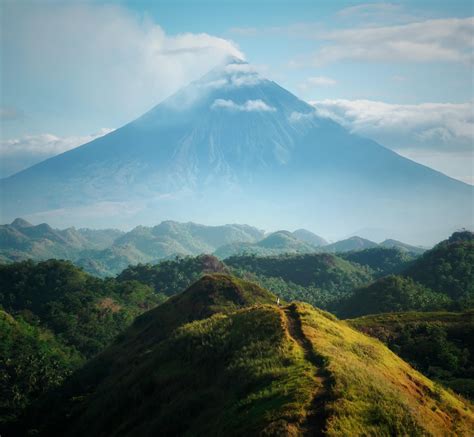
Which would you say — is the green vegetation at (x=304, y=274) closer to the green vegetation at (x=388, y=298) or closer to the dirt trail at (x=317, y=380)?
the green vegetation at (x=388, y=298)

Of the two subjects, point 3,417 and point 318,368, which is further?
point 3,417

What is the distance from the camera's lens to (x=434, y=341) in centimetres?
4469

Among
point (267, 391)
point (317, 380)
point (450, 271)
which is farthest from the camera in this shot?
point (450, 271)

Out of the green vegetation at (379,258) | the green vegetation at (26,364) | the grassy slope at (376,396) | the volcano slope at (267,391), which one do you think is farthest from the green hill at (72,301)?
the green vegetation at (379,258)

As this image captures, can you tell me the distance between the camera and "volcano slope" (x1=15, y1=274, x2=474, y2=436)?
55.6ft

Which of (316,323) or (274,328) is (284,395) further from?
(316,323)

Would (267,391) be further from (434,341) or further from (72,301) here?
(72,301)

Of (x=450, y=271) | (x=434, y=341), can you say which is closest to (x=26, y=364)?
(x=434, y=341)

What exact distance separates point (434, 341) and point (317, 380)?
29431 millimetres

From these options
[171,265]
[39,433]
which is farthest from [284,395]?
[171,265]

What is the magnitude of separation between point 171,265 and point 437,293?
71.0 m

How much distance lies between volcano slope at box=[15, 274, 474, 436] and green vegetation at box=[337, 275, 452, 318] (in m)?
59.1

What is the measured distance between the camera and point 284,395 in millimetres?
18484

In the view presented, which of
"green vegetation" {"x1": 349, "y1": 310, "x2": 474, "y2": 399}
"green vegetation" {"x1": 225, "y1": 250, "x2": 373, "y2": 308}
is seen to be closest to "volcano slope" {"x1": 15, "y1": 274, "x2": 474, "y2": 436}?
"green vegetation" {"x1": 349, "y1": 310, "x2": 474, "y2": 399}
